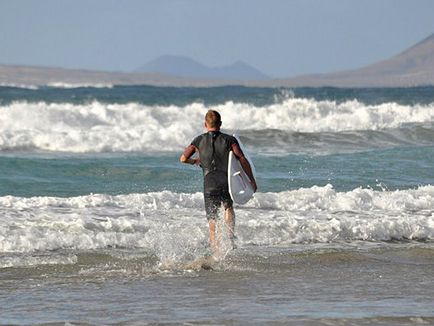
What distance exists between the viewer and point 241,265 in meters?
10.8

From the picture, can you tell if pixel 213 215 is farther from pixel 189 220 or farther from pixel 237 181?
pixel 189 220

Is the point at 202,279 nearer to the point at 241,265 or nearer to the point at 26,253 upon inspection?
the point at 241,265

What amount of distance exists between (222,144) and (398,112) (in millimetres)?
30107

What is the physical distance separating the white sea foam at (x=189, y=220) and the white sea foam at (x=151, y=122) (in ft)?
41.7

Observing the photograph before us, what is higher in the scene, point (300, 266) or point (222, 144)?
point (222, 144)

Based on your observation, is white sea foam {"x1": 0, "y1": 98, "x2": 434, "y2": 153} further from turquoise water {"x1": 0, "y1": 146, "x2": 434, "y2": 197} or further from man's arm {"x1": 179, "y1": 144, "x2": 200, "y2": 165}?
man's arm {"x1": 179, "y1": 144, "x2": 200, "y2": 165}

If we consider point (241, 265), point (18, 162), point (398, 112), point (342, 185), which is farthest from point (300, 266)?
point (398, 112)

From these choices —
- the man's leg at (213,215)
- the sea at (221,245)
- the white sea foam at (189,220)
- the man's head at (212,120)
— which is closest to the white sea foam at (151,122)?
the sea at (221,245)

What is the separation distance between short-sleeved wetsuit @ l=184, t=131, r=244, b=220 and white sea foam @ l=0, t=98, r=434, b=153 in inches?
659

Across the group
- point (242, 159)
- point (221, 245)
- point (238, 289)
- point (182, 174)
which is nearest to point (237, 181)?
point (242, 159)

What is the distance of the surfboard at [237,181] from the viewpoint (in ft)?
34.6

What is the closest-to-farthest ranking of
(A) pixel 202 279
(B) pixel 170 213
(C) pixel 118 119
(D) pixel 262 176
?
(A) pixel 202 279, (B) pixel 170 213, (D) pixel 262 176, (C) pixel 118 119

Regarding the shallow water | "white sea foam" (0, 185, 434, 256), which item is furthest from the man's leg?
"white sea foam" (0, 185, 434, 256)

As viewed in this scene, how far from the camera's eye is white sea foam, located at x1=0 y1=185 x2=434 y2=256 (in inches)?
469
